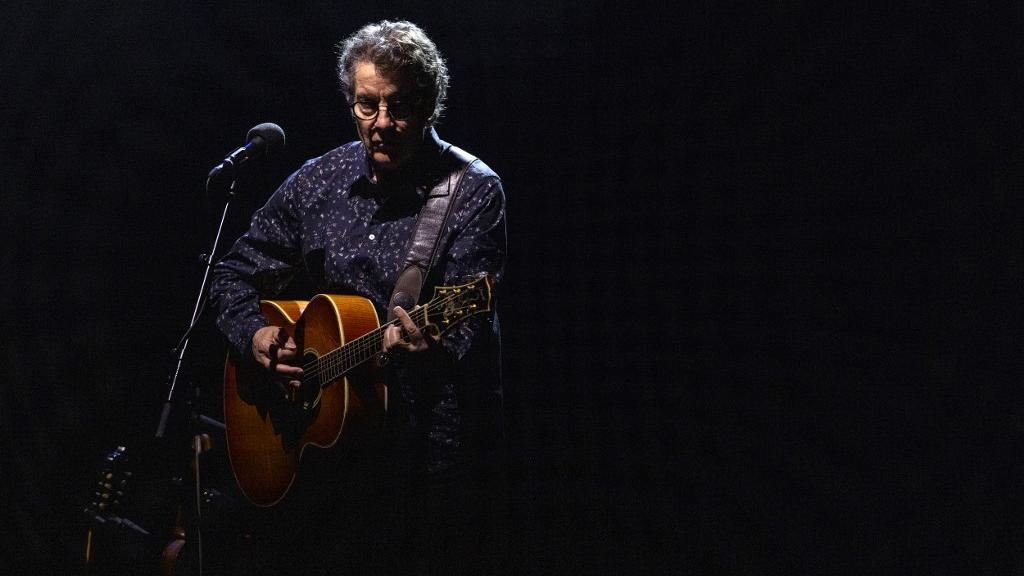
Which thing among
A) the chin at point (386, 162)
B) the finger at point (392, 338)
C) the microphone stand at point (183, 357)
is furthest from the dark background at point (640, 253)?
the finger at point (392, 338)

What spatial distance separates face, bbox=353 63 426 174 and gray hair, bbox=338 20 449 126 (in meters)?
0.02

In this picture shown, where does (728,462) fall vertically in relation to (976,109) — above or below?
below

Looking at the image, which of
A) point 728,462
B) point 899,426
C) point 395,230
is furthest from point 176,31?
point 899,426

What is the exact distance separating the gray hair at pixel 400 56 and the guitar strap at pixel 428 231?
16 cm

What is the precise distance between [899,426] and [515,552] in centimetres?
135

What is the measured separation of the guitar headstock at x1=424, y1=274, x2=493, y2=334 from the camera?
1.74 m

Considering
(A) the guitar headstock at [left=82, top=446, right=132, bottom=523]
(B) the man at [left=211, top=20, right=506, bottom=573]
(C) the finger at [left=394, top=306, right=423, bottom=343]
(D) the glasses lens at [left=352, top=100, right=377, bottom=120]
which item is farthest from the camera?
(A) the guitar headstock at [left=82, top=446, right=132, bottom=523]

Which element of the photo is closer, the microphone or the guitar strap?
the guitar strap

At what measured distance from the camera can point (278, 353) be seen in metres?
2.10

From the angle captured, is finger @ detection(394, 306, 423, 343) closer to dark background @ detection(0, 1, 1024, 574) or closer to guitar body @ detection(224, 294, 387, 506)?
guitar body @ detection(224, 294, 387, 506)

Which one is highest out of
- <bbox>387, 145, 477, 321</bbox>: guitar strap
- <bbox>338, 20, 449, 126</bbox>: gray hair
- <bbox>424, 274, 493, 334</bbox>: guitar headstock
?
<bbox>338, 20, 449, 126</bbox>: gray hair

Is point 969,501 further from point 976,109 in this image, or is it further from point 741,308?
point 976,109

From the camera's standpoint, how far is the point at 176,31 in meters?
3.29

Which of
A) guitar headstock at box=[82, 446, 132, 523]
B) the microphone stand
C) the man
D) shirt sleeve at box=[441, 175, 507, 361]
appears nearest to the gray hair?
the man
